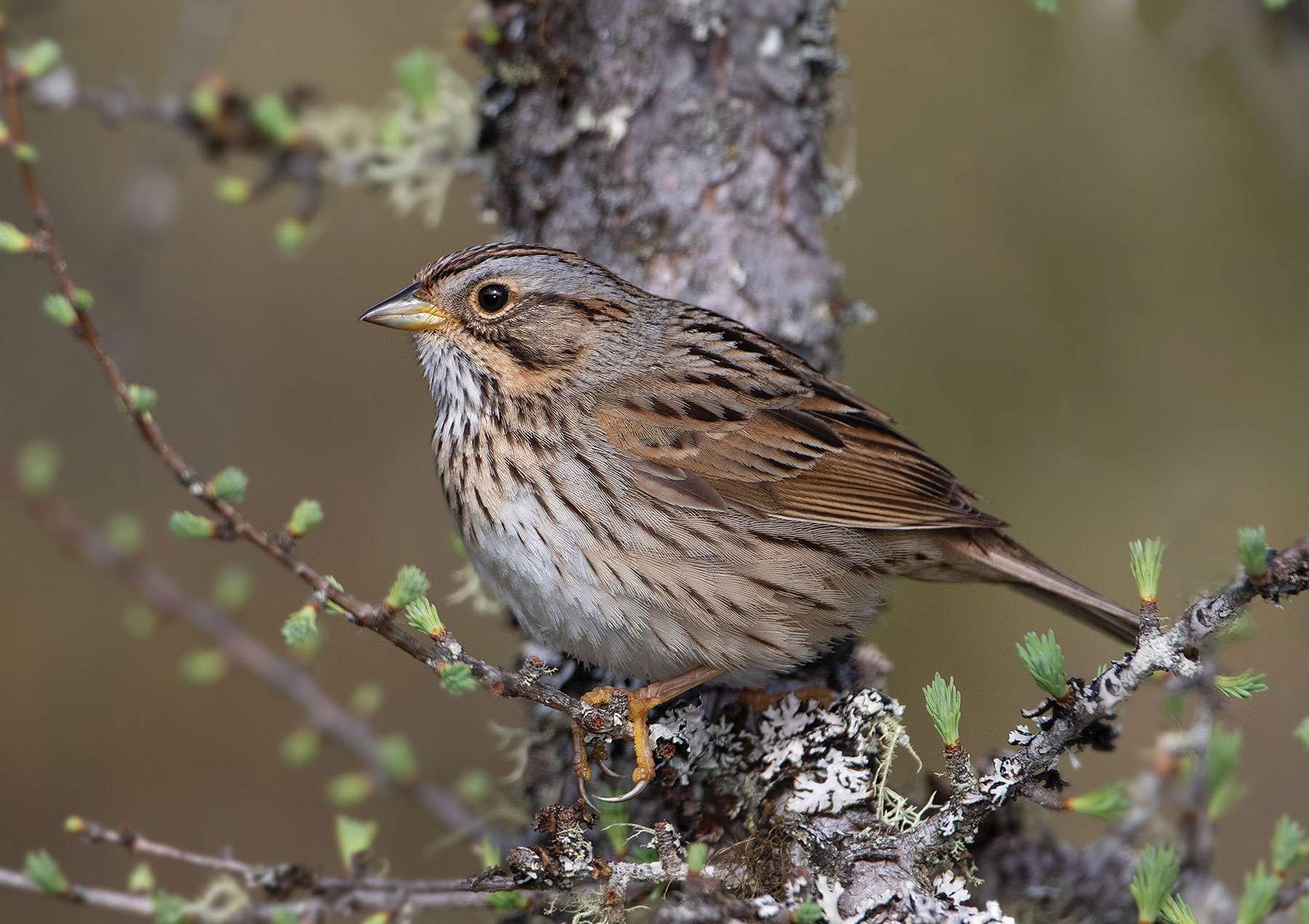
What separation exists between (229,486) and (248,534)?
101mm

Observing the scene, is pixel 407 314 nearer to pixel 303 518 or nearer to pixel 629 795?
pixel 303 518

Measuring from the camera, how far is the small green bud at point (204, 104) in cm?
359

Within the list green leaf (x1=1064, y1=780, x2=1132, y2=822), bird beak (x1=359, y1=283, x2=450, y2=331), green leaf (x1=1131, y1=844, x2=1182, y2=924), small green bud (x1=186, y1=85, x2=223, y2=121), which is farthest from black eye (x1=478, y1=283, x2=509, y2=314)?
green leaf (x1=1131, y1=844, x2=1182, y2=924)

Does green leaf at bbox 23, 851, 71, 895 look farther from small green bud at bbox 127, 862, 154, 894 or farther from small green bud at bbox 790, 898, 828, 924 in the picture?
small green bud at bbox 790, 898, 828, 924

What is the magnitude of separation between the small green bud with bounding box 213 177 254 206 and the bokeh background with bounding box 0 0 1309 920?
5.97ft

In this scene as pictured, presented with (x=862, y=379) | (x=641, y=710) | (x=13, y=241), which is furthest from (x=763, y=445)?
(x=862, y=379)

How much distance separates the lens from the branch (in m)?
2.33

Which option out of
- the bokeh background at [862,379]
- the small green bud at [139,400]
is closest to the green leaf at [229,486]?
the small green bud at [139,400]

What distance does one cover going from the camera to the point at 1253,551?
5.94ft

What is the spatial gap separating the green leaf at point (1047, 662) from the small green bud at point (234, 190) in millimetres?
2601

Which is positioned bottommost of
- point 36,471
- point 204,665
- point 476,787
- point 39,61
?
point 476,787

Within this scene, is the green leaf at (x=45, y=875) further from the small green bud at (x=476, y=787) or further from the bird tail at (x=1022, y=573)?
the bird tail at (x=1022, y=573)

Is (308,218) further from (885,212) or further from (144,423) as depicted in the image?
(885,212)

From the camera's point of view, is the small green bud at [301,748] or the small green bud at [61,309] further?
the small green bud at [301,748]
